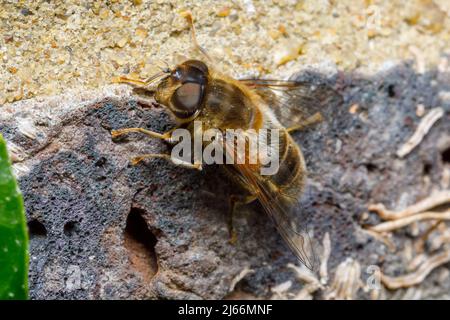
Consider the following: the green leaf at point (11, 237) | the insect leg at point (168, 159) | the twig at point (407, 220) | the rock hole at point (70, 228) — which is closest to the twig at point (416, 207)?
the twig at point (407, 220)

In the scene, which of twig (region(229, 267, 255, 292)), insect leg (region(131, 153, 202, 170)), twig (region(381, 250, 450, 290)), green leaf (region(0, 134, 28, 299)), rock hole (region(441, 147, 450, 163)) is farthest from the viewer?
rock hole (region(441, 147, 450, 163))

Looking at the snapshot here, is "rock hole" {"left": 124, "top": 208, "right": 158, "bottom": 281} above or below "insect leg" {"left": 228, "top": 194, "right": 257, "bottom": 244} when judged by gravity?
below

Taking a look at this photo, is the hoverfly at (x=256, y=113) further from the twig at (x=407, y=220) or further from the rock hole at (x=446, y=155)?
the rock hole at (x=446, y=155)

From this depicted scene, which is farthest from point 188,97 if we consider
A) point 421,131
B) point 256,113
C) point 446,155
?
point 446,155

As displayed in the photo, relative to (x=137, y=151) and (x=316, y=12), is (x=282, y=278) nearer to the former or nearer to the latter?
(x=137, y=151)

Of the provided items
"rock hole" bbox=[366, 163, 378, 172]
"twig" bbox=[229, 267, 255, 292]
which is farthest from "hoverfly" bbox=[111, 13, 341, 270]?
"rock hole" bbox=[366, 163, 378, 172]

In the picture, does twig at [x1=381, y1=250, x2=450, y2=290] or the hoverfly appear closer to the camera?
the hoverfly

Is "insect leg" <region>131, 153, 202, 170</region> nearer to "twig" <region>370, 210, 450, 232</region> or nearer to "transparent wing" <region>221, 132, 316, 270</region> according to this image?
"transparent wing" <region>221, 132, 316, 270</region>

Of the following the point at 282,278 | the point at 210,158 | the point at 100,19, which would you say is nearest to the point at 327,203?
the point at 282,278
